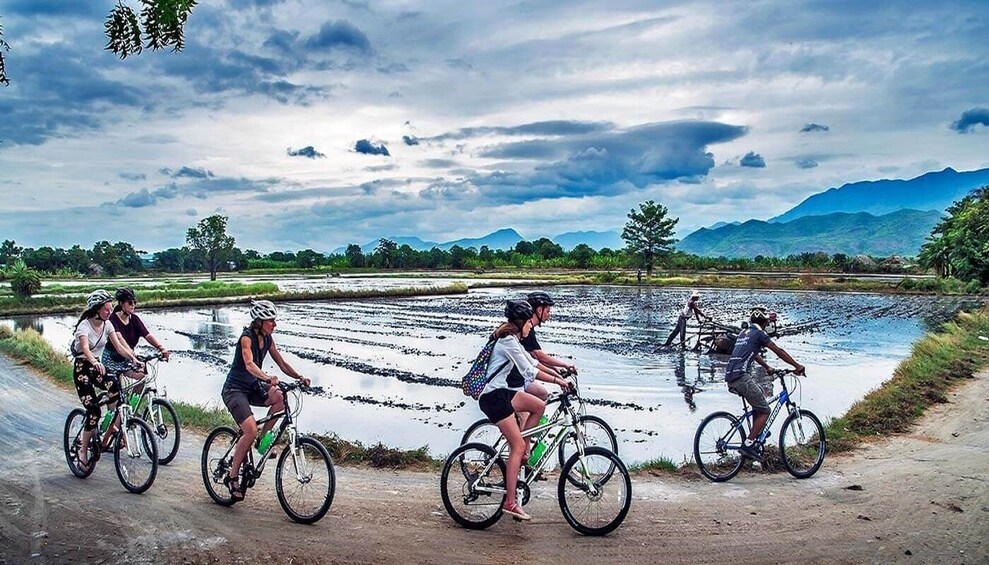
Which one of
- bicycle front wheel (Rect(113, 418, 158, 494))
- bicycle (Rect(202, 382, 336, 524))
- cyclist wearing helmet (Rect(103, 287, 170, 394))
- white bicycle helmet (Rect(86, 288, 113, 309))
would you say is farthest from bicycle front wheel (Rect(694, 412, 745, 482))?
white bicycle helmet (Rect(86, 288, 113, 309))

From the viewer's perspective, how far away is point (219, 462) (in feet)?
21.0

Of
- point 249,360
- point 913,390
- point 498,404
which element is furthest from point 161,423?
point 913,390

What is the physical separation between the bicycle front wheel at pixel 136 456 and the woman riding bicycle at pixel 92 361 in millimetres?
344

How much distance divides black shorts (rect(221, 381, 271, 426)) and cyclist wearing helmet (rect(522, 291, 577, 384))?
238 cm

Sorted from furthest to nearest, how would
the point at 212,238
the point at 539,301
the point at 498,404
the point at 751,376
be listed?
the point at 212,238
the point at 751,376
the point at 539,301
the point at 498,404

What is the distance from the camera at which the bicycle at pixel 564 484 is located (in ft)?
18.8

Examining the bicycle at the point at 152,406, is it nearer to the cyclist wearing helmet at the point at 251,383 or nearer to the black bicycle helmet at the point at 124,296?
the black bicycle helmet at the point at 124,296

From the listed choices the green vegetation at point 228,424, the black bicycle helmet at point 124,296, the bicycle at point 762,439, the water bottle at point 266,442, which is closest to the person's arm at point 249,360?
the water bottle at point 266,442

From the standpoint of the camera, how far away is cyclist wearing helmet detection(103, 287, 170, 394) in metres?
7.60

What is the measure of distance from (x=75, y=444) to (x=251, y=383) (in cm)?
280

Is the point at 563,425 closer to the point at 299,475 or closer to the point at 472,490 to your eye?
the point at 472,490

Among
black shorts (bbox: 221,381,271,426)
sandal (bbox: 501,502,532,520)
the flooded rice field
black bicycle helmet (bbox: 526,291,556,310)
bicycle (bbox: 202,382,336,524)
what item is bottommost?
the flooded rice field

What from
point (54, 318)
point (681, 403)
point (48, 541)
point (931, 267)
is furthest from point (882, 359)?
point (931, 267)

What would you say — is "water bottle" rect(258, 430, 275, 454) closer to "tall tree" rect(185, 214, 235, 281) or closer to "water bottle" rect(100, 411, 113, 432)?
"water bottle" rect(100, 411, 113, 432)
